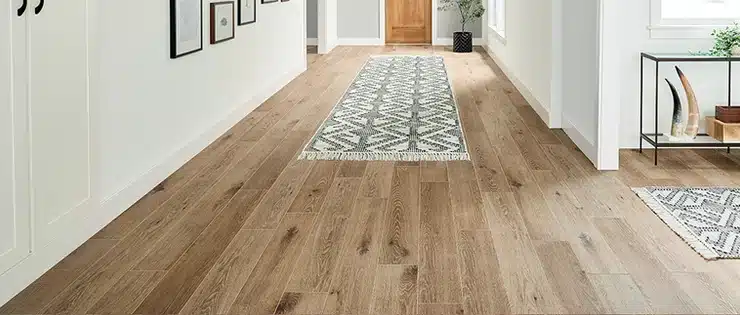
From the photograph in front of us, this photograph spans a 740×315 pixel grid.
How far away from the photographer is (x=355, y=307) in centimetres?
266

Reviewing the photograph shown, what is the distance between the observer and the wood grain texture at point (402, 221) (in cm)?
318

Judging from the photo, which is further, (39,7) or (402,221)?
(402,221)

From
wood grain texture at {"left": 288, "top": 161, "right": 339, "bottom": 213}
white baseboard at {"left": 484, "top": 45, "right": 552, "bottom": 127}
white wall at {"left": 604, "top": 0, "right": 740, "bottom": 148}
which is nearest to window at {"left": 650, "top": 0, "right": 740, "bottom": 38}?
white wall at {"left": 604, "top": 0, "right": 740, "bottom": 148}

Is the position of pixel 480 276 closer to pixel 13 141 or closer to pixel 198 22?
pixel 13 141

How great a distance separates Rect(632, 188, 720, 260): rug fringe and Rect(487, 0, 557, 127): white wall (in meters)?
2.09

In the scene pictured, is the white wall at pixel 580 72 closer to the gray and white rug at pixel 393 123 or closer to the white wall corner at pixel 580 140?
the white wall corner at pixel 580 140

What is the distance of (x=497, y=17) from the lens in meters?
11.3

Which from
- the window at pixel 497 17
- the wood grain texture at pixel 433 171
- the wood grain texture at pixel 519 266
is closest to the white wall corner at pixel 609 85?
the wood grain texture at pixel 433 171

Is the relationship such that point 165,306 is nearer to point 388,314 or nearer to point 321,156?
point 388,314

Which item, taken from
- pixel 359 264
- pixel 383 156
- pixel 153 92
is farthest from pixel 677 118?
pixel 153 92

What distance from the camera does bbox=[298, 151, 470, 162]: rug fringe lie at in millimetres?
5016

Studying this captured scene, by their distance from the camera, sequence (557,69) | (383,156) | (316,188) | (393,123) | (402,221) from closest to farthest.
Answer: (402,221) < (316,188) < (383,156) < (557,69) < (393,123)

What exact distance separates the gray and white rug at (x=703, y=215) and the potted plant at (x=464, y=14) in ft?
28.5

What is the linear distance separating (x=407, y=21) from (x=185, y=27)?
10083 millimetres
